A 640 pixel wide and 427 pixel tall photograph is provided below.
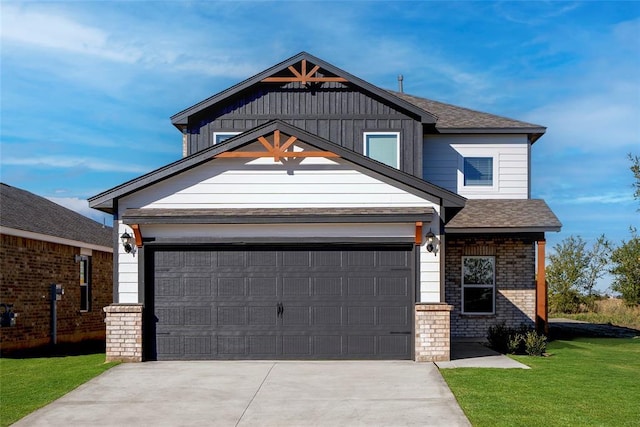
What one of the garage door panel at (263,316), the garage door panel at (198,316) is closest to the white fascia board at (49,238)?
the garage door panel at (198,316)

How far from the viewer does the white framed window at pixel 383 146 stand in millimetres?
17922

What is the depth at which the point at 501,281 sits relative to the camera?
1855cm

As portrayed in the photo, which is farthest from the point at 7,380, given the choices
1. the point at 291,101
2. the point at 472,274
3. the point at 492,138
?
the point at 492,138

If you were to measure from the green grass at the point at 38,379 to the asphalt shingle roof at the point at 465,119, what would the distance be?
11.1 metres

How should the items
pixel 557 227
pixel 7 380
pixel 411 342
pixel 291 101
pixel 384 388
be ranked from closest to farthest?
pixel 384 388 → pixel 7 380 → pixel 411 342 → pixel 557 227 → pixel 291 101

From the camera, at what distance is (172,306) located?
13906 millimetres

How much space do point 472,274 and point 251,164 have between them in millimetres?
7946

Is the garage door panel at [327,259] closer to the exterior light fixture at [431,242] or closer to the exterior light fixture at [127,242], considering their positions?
the exterior light fixture at [431,242]

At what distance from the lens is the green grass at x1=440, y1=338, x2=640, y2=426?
29.5 ft

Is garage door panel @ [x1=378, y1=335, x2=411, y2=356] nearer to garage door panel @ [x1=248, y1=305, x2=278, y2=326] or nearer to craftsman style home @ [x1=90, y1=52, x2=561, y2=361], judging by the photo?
craftsman style home @ [x1=90, y1=52, x2=561, y2=361]

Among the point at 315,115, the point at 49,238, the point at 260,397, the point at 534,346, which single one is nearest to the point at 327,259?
the point at 260,397

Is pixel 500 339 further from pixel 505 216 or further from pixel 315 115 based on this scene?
pixel 315 115

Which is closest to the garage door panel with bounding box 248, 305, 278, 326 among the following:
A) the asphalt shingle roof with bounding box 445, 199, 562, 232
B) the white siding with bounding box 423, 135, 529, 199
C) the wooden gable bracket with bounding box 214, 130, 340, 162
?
the wooden gable bracket with bounding box 214, 130, 340, 162

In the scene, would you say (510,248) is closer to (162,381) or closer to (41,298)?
(162,381)
